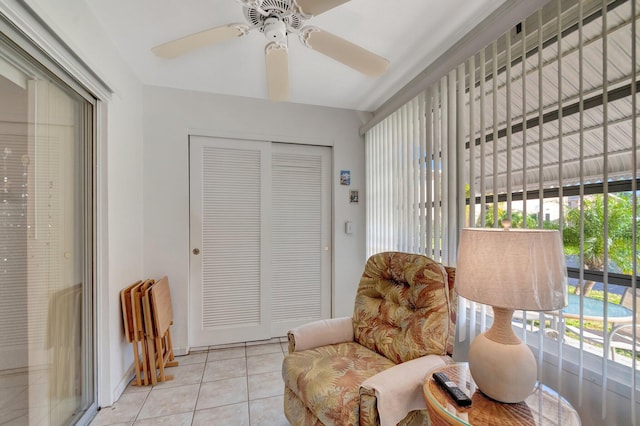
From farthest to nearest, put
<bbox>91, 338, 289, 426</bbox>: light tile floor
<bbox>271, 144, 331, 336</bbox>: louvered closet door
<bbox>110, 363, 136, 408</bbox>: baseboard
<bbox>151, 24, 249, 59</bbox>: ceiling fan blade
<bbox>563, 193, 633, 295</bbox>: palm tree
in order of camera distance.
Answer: <bbox>271, 144, 331, 336</bbox>: louvered closet door
<bbox>110, 363, 136, 408</bbox>: baseboard
<bbox>91, 338, 289, 426</bbox>: light tile floor
<bbox>151, 24, 249, 59</bbox>: ceiling fan blade
<bbox>563, 193, 633, 295</bbox>: palm tree

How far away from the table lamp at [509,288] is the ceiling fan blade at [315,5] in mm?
1132

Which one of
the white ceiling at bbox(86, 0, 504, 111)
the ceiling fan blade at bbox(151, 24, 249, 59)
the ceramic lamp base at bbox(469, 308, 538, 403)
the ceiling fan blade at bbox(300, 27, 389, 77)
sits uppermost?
the white ceiling at bbox(86, 0, 504, 111)

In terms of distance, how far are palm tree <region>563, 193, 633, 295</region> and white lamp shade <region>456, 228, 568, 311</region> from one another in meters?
0.31

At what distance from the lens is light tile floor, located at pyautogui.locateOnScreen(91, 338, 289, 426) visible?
1.77 metres

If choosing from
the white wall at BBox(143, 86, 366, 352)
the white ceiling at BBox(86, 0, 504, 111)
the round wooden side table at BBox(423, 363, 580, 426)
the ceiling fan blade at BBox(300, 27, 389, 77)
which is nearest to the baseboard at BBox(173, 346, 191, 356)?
the white wall at BBox(143, 86, 366, 352)

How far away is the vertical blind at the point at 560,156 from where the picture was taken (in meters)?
1.09

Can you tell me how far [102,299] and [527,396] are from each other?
2.36 metres

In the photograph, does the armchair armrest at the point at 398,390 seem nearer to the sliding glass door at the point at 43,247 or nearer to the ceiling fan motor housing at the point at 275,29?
the sliding glass door at the point at 43,247

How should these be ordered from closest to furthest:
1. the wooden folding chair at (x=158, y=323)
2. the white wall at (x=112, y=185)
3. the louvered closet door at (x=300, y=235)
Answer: the white wall at (x=112, y=185) < the wooden folding chair at (x=158, y=323) < the louvered closet door at (x=300, y=235)

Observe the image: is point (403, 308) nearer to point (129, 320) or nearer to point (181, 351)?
point (129, 320)

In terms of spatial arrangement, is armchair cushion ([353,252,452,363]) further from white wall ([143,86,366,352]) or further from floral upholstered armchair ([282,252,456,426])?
white wall ([143,86,366,352])

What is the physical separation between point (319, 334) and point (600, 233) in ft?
4.82

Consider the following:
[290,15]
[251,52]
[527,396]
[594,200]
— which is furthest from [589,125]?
[251,52]

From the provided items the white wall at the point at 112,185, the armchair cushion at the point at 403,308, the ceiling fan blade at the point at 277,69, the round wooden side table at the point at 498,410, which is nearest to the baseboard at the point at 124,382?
the white wall at the point at 112,185
